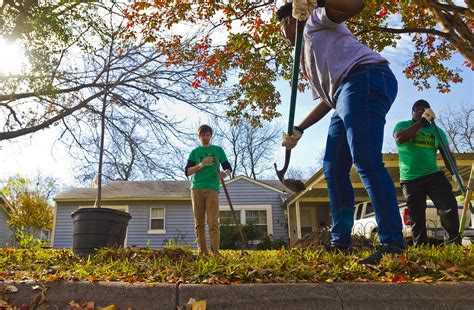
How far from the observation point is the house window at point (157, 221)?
19562mm

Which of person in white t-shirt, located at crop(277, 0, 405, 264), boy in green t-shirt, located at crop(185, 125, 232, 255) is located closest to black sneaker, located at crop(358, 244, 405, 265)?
person in white t-shirt, located at crop(277, 0, 405, 264)

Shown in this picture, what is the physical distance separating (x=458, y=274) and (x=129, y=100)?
959 centimetres

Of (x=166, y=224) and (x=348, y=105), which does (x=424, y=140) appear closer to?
(x=348, y=105)

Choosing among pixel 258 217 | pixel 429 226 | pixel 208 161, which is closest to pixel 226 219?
pixel 258 217

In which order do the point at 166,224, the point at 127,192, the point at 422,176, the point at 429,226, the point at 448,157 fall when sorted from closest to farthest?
1. the point at 422,176
2. the point at 448,157
3. the point at 429,226
4. the point at 166,224
5. the point at 127,192

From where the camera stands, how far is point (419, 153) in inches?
165

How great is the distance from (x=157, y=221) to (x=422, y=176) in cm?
1729

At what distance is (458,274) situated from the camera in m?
1.99

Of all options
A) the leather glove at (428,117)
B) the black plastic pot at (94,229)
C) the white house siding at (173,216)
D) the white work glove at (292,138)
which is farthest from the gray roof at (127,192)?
the white work glove at (292,138)

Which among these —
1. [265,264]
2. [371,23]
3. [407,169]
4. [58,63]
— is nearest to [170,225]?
[58,63]

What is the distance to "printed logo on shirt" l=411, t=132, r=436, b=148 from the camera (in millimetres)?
4293

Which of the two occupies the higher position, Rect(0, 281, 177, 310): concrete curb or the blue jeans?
the blue jeans

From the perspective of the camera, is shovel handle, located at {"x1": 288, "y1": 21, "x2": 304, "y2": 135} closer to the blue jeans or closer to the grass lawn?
the blue jeans

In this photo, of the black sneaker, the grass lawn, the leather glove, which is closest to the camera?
the grass lawn
